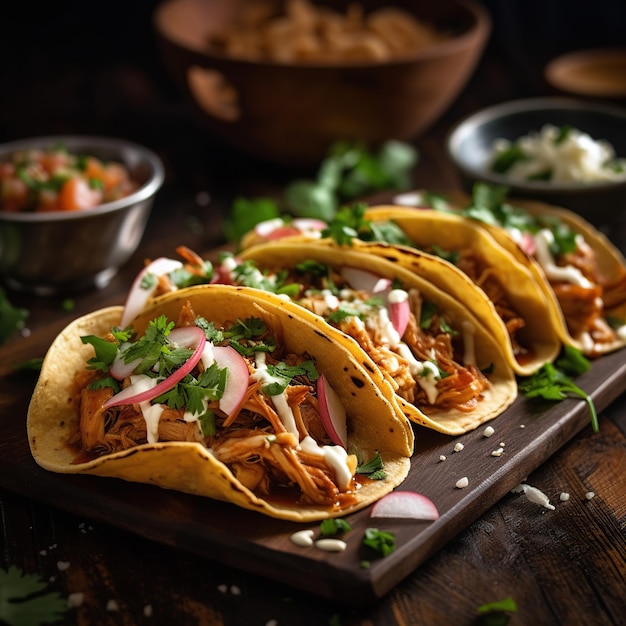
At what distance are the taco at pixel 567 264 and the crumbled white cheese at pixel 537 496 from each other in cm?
91

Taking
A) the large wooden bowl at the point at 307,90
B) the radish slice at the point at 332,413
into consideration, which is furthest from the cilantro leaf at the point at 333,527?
the large wooden bowl at the point at 307,90

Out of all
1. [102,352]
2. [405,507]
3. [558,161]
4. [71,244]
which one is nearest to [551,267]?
[558,161]

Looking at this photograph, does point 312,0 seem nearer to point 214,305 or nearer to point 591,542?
point 214,305

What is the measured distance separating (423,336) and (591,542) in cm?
111

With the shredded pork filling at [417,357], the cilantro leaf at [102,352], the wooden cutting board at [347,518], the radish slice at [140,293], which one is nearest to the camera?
the wooden cutting board at [347,518]

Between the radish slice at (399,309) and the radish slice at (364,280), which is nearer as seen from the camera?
the radish slice at (399,309)

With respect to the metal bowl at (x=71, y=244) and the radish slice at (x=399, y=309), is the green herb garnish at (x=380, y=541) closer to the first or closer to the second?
the radish slice at (x=399, y=309)

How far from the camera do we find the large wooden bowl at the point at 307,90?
19.9 ft

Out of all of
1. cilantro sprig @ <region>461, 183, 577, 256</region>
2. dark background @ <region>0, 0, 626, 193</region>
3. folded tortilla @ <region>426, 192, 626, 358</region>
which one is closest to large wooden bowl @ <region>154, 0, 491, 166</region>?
dark background @ <region>0, 0, 626, 193</region>

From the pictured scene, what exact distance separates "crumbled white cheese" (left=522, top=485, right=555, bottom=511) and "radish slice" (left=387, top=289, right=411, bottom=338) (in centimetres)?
81

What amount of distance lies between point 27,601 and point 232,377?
1.04 meters

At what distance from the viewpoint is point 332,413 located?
142 inches

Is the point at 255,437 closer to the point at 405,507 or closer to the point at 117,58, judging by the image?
the point at 405,507

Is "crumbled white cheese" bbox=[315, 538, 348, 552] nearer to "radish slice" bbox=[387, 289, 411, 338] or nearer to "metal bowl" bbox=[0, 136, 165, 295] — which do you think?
"radish slice" bbox=[387, 289, 411, 338]
